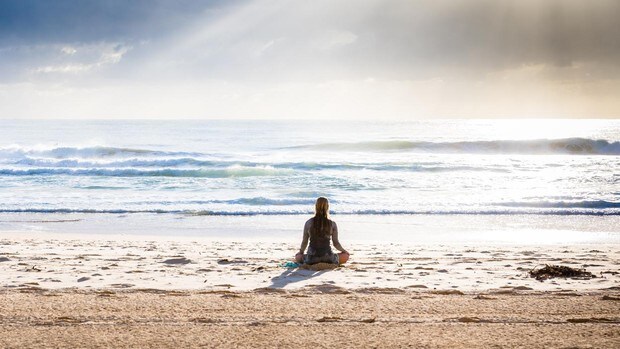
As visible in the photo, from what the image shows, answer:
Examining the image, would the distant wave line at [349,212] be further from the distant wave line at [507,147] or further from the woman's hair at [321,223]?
the distant wave line at [507,147]

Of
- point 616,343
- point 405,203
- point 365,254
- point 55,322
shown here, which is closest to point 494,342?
point 616,343

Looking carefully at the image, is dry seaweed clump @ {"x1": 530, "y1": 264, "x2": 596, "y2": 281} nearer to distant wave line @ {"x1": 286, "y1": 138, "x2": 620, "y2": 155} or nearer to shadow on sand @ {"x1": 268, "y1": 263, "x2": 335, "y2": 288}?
shadow on sand @ {"x1": 268, "y1": 263, "x2": 335, "y2": 288}

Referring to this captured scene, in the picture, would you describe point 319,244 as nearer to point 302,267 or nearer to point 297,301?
point 302,267

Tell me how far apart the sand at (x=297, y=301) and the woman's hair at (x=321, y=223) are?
0.64 metres

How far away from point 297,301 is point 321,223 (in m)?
2.53

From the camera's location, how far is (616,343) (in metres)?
4.20

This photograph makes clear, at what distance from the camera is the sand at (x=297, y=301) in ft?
14.1

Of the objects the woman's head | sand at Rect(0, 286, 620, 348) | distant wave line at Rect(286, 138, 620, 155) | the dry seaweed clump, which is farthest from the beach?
distant wave line at Rect(286, 138, 620, 155)

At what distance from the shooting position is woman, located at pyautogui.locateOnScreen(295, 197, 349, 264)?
773 cm

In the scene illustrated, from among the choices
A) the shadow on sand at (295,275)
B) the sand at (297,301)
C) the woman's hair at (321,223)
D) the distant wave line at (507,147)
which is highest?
the distant wave line at (507,147)

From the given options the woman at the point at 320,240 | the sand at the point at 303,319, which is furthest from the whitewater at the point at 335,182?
the sand at the point at 303,319

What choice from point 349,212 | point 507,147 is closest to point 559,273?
point 349,212

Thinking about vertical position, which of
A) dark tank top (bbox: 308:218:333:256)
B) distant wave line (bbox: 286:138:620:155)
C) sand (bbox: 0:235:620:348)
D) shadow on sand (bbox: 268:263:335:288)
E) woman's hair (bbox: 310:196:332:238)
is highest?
distant wave line (bbox: 286:138:620:155)

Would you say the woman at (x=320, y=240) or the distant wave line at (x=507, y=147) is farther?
the distant wave line at (x=507, y=147)
